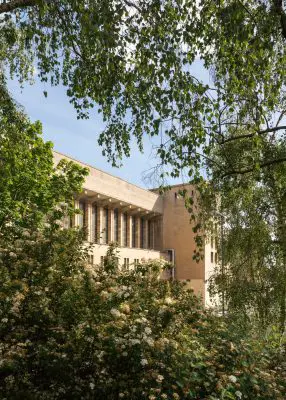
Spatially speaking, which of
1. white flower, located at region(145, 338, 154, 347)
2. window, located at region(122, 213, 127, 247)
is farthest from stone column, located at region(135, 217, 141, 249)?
white flower, located at region(145, 338, 154, 347)

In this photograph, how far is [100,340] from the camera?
15.8 ft

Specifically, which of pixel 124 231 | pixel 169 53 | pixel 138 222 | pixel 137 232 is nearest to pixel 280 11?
pixel 169 53

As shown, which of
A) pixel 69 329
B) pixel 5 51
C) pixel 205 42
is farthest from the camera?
pixel 5 51

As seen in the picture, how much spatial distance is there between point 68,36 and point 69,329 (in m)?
4.70

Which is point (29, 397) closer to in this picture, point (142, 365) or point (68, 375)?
point (68, 375)

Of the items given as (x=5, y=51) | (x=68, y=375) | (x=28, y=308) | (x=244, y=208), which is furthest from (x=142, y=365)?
(x=244, y=208)

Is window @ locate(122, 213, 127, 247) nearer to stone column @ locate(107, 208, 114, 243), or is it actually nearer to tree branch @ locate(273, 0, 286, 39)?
stone column @ locate(107, 208, 114, 243)

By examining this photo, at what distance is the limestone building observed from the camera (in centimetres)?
4000

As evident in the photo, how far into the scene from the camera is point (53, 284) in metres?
5.73

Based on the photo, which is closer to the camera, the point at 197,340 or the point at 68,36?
the point at 197,340

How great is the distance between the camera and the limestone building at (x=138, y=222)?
131 ft

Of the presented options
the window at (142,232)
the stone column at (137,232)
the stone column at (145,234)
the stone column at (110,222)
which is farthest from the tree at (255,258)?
the stone column at (145,234)

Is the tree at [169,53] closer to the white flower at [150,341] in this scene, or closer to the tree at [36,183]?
the white flower at [150,341]

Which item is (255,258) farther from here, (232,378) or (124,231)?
(124,231)
